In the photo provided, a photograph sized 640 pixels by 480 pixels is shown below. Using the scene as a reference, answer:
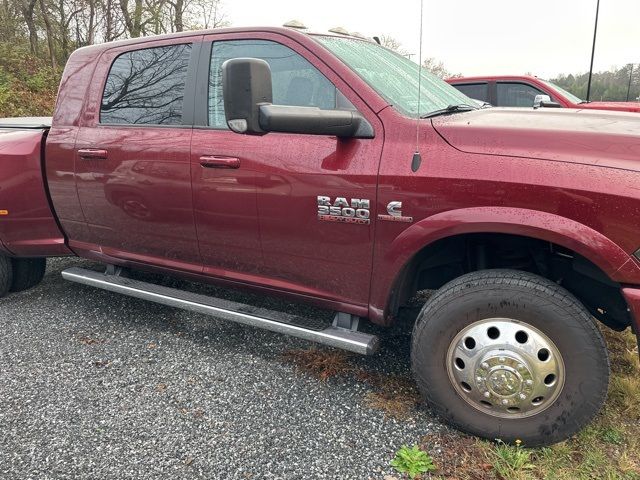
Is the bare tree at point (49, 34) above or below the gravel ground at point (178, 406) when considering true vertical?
above

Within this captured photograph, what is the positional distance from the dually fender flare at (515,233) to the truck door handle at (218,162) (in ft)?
3.18

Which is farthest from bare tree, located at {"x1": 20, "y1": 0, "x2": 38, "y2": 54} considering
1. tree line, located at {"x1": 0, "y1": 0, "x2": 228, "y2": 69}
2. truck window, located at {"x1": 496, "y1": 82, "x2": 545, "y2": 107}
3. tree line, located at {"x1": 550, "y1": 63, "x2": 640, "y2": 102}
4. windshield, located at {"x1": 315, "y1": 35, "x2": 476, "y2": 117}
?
tree line, located at {"x1": 550, "y1": 63, "x2": 640, "y2": 102}

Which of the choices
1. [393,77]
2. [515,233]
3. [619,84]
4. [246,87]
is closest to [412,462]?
[515,233]

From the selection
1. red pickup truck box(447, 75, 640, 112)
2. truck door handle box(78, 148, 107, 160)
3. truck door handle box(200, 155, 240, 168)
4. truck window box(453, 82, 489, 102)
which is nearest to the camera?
truck door handle box(200, 155, 240, 168)

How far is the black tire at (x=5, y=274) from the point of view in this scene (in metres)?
3.99

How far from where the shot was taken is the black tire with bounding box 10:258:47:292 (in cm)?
408

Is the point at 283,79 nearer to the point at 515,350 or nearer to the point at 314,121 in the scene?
the point at 314,121

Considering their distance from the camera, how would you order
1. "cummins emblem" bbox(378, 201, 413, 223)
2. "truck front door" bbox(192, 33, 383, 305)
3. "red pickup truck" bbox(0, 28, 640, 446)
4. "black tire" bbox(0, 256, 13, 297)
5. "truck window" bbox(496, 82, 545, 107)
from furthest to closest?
"truck window" bbox(496, 82, 545, 107) → "black tire" bbox(0, 256, 13, 297) → "truck front door" bbox(192, 33, 383, 305) → "cummins emblem" bbox(378, 201, 413, 223) → "red pickup truck" bbox(0, 28, 640, 446)

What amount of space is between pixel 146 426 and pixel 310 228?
1.27 metres

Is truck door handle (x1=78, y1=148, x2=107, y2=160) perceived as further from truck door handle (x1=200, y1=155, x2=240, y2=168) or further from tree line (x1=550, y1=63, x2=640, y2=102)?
tree line (x1=550, y1=63, x2=640, y2=102)

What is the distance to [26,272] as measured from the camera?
4.14 meters

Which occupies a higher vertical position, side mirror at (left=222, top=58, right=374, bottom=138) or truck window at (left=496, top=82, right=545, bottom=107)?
truck window at (left=496, top=82, right=545, bottom=107)

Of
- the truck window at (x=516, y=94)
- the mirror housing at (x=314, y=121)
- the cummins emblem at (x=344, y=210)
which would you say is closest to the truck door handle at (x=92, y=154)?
the mirror housing at (x=314, y=121)

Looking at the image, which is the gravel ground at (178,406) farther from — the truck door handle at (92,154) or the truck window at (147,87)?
the truck window at (147,87)
